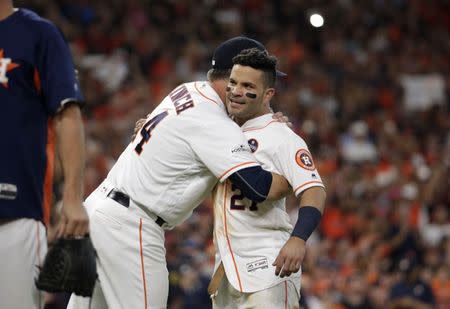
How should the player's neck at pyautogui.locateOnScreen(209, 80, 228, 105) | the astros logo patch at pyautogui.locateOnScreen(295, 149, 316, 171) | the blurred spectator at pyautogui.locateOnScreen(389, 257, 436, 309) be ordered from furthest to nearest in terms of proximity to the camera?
the blurred spectator at pyautogui.locateOnScreen(389, 257, 436, 309) < the player's neck at pyautogui.locateOnScreen(209, 80, 228, 105) < the astros logo patch at pyautogui.locateOnScreen(295, 149, 316, 171)

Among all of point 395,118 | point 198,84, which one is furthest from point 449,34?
point 198,84

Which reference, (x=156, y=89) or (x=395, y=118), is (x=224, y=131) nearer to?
(x=156, y=89)

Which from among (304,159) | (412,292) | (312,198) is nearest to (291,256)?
(312,198)

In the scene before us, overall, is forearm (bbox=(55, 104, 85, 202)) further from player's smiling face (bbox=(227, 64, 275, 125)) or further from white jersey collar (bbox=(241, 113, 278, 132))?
white jersey collar (bbox=(241, 113, 278, 132))

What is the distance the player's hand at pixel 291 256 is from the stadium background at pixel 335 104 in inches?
167

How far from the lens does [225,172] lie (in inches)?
178

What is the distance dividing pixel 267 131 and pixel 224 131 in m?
0.31

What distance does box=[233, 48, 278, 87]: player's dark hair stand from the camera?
471cm

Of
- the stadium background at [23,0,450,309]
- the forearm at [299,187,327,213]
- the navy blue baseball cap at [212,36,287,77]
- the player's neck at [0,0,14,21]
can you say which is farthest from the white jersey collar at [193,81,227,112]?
the stadium background at [23,0,450,309]

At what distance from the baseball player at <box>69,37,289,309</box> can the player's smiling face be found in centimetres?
7

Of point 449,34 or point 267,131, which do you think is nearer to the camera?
point 267,131

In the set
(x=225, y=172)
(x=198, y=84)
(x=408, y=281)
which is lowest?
(x=408, y=281)

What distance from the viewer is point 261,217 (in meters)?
4.73

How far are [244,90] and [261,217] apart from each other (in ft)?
2.08
